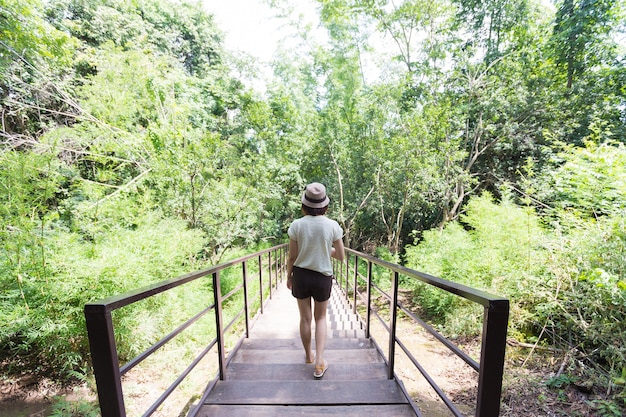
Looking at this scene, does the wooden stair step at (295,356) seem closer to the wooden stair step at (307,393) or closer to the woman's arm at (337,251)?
the wooden stair step at (307,393)

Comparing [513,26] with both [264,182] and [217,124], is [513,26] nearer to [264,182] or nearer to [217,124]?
[264,182]

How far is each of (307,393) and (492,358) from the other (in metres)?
1.21

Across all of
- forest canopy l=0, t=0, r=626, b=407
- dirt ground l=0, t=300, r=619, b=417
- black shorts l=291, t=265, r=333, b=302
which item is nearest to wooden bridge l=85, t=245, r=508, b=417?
black shorts l=291, t=265, r=333, b=302

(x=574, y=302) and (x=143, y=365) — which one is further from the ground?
(x=574, y=302)

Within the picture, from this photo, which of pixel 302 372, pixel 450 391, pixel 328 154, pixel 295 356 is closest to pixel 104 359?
pixel 302 372

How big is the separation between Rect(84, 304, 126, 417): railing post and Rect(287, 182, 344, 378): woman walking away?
1.14 m

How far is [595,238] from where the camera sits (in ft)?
10.0

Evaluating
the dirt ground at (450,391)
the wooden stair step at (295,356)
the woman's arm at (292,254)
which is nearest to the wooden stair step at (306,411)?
the wooden stair step at (295,356)

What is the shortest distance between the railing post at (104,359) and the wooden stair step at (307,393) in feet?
2.82

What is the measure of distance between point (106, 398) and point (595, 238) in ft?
15.3

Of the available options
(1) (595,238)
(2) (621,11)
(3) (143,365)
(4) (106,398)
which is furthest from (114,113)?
(2) (621,11)

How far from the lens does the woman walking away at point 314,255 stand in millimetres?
1891

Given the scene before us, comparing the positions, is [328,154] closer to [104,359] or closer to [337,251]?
[337,251]

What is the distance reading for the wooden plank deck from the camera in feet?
5.04
